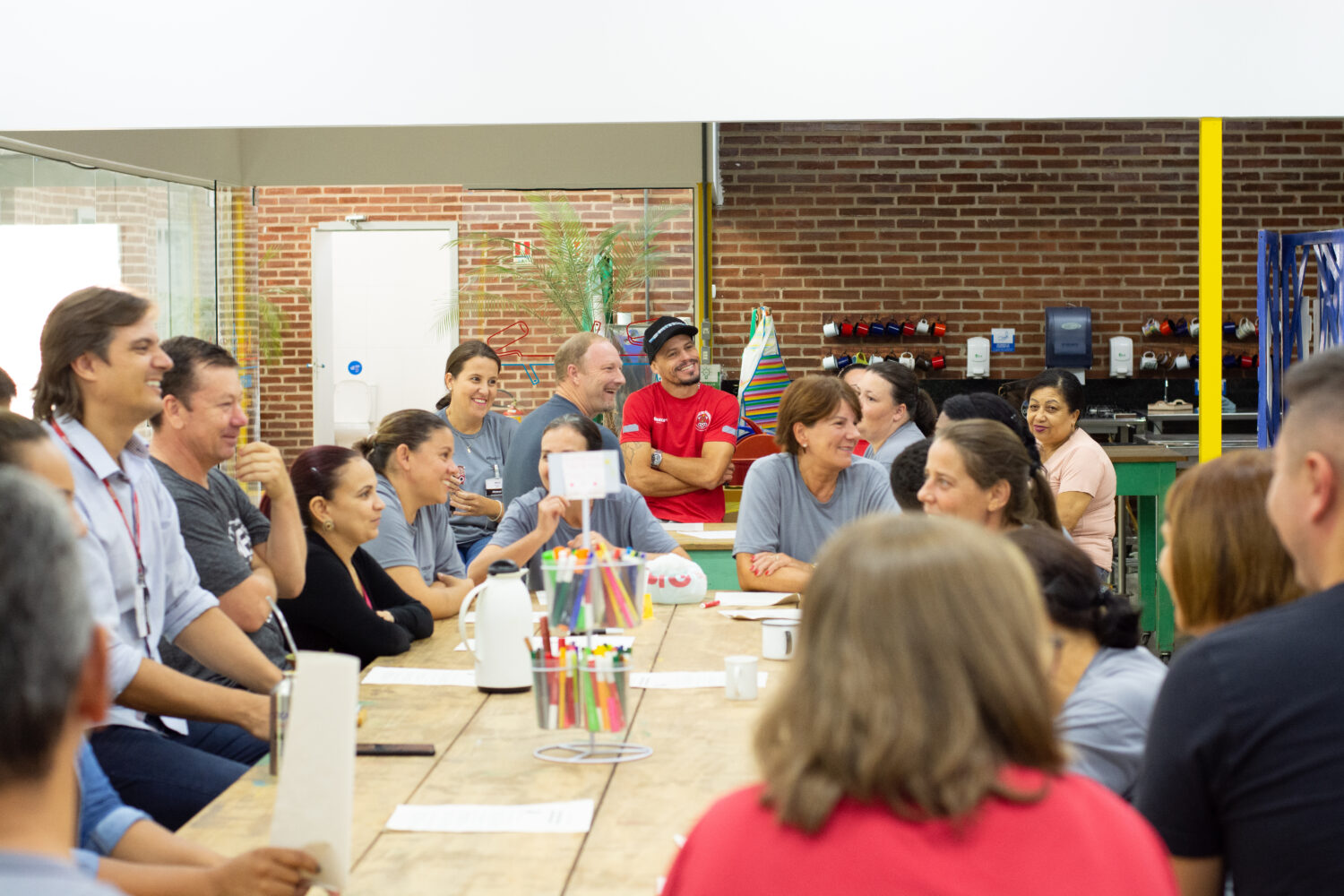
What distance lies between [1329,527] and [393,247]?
30.4 feet

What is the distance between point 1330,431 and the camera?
1.39 meters

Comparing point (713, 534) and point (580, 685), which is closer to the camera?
point (580, 685)

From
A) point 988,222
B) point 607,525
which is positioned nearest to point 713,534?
point 607,525

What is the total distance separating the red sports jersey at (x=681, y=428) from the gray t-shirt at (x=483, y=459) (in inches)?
21.1

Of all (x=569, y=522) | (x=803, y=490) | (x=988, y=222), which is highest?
(x=988, y=222)

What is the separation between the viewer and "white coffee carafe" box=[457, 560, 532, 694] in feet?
8.66

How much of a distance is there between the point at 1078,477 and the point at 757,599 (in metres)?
1.49

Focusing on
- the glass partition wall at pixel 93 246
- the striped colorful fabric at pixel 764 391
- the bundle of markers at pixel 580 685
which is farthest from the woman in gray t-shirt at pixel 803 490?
the striped colorful fabric at pixel 764 391

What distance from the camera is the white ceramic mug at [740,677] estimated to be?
101 inches

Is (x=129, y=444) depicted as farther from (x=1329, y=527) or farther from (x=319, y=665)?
(x=1329, y=527)

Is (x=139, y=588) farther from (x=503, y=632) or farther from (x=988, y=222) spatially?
(x=988, y=222)

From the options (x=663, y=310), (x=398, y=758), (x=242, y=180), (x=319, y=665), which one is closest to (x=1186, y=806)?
(x=319, y=665)

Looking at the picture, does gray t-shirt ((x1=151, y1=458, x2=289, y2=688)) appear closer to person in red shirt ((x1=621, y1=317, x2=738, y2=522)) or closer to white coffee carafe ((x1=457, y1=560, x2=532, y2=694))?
white coffee carafe ((x1=457, y1=560, x2=532, y2=694))

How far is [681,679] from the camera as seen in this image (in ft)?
9.06
